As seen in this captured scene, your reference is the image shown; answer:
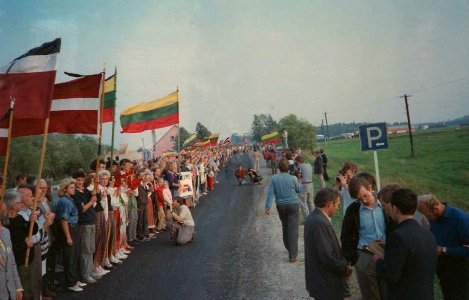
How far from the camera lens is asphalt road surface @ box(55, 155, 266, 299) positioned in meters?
6.24

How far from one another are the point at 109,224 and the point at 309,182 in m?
5.87

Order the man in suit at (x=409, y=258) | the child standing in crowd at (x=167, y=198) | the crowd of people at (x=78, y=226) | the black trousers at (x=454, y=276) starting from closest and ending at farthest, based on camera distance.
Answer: the man in suit at (x=409, y=258), the black trousers at (x=454, y=276), the crowd of people at (x=78, y=226), the child standing in crowd at (x=167, y=198)

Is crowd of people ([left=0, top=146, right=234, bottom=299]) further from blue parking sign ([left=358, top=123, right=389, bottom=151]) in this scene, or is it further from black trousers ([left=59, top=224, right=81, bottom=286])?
blue parking sign ([left=358, top=123, right=389, bottom=151])

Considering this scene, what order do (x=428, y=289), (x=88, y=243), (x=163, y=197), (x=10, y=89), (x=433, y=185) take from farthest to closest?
(x=433, y=185), (x=163, y=197), (x=88, y=243), (x=10, y=89), (x=428, y=289)

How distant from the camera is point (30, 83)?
5656 mm

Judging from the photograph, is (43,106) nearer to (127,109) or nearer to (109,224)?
(109,224)

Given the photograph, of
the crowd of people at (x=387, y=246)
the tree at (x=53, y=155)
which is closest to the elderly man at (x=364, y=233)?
the crowd of people at (x=387, y=246)

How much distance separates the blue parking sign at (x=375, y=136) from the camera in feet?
27.1

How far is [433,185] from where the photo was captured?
24188mm

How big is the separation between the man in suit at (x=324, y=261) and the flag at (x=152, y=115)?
9.24 metres

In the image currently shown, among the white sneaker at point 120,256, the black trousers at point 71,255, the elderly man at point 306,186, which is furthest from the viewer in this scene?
the elderly man at point 306,186

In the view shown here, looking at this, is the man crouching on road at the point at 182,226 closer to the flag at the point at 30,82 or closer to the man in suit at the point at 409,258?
the flag at the point at 30,82

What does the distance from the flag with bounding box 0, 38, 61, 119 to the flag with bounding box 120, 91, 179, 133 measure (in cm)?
628

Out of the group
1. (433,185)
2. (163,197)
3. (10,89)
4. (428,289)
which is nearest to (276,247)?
(163,197)
